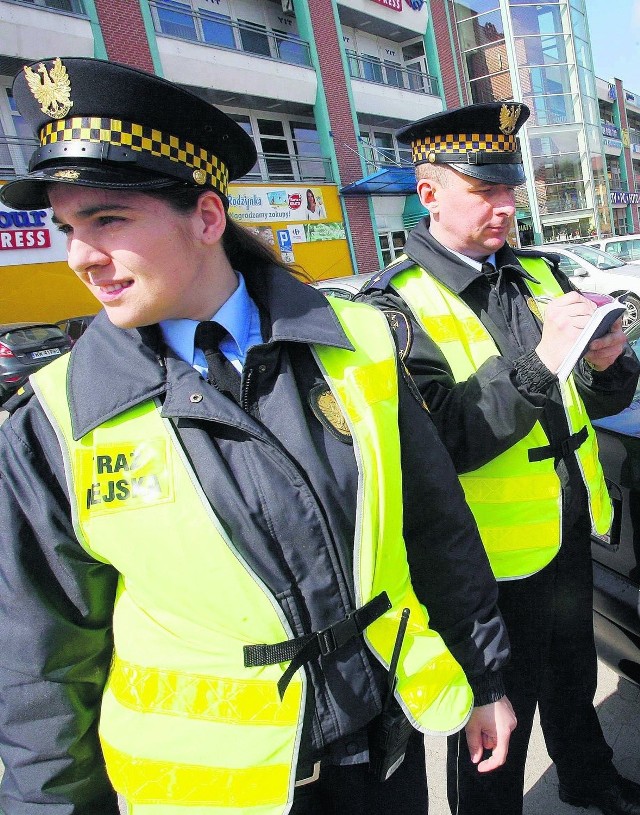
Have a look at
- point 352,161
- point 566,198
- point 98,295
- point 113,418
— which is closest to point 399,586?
point 113,418

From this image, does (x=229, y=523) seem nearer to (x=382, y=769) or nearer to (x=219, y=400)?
(x=219, y=400)

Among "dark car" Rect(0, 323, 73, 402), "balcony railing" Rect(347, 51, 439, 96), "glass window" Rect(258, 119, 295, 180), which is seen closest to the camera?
"dark car" Rect(0, 323, 73, 402)

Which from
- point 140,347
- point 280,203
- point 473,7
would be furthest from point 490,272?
point 473,7

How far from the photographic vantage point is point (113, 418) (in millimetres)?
994

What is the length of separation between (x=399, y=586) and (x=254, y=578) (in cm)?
33

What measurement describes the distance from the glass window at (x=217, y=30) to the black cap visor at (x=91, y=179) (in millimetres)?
15668

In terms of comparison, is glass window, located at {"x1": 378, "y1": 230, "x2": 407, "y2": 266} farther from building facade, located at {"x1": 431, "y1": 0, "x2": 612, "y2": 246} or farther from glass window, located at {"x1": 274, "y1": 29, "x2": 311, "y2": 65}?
building facade, located at {"x1": 431, "y1": 0, "x2": 612, "y2": 246}

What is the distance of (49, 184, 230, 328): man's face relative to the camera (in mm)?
989

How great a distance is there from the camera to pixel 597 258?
1053 centimetres

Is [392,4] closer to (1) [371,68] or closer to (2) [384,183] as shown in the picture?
(1) [371,68]

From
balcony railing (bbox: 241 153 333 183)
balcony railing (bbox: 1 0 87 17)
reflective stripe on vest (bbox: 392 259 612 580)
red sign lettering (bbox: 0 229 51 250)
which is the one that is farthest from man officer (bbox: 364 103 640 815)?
balcony railing (bbox: 241 153 333 183)

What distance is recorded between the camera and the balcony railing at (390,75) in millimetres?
17812

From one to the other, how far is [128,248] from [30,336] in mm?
9405

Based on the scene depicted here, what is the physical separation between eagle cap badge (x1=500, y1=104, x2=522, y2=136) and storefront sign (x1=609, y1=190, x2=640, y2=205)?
30.2 meters
